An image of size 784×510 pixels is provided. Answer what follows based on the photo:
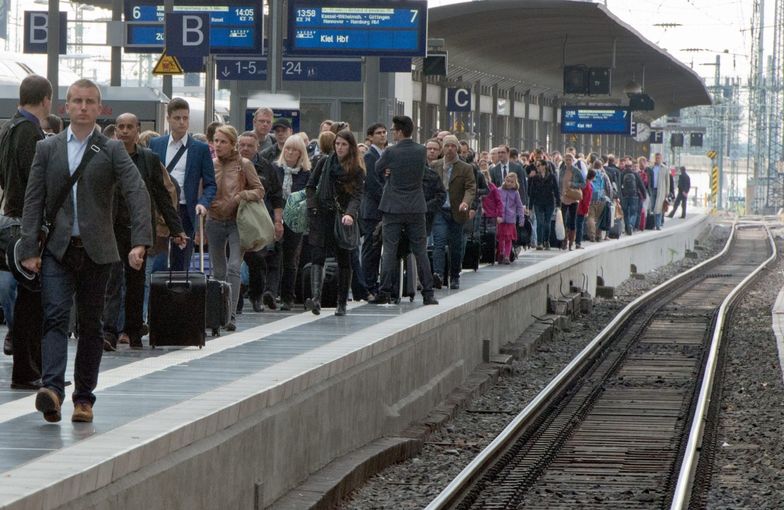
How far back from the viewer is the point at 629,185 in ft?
115

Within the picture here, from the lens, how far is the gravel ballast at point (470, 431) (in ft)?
A: 32.9

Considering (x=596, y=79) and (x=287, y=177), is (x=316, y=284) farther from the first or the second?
(x=596, y=79)

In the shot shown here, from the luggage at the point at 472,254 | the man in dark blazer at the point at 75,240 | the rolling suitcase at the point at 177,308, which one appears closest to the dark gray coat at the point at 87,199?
the man in dark blazer at the point at 75,240

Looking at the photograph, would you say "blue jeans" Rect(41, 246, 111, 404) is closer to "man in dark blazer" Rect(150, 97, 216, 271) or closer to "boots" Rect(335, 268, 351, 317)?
"man in dark blazer" Rect(150, 97, 216, 271)

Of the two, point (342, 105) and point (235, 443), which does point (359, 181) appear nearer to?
point (235, 443)

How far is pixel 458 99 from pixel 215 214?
20677 mm

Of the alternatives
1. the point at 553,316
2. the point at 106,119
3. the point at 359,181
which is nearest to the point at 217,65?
the point at 106,119

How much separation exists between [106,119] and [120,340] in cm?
1911

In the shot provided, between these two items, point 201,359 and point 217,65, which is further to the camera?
point 217,65

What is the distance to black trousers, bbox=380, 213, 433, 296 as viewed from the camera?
1474cm

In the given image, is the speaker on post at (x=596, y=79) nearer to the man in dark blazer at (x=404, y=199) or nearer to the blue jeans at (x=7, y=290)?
the man in dark blazer at (x=404, y=199)

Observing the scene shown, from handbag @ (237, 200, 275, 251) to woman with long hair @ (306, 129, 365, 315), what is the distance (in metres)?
1.02

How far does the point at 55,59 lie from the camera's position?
1809 centimetres

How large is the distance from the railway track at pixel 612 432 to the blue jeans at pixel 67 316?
2366 millimetres
